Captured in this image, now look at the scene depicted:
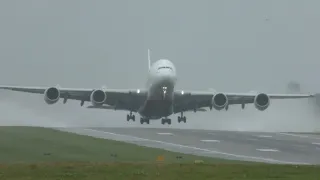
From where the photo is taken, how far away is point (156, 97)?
195ft

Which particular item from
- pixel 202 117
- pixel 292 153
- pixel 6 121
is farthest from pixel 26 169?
pixel 202 117

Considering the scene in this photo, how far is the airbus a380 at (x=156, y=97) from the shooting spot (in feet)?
195

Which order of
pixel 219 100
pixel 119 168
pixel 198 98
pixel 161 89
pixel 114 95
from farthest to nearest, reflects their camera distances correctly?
pixel 198 98 < pixel 219 100 < pixel 114 95 < pixel 161 89 < pixel 119 168

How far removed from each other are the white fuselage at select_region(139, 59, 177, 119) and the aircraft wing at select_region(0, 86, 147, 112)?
175 cm

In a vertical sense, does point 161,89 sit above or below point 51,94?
above

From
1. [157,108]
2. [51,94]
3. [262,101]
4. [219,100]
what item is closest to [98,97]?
[51,94]

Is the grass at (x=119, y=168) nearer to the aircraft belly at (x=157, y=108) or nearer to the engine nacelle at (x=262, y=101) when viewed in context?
the aircraft belly at (x=157, y=108)

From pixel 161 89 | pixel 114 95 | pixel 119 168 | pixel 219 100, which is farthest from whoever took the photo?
pixel 219 100

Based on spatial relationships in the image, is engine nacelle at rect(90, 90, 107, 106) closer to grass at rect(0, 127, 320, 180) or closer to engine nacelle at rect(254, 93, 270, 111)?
engine nacelle at rect(254, 93, 270, 111)

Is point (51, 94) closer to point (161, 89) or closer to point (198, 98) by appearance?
point (161, 89)

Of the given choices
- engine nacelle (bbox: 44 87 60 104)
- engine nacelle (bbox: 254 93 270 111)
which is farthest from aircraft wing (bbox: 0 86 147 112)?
engine nacelle (bbox: 254 93 270 111)

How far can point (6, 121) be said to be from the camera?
8025 centimetres

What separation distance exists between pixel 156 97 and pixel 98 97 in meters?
6.07

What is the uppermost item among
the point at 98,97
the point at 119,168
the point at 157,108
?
the point at 98,97
